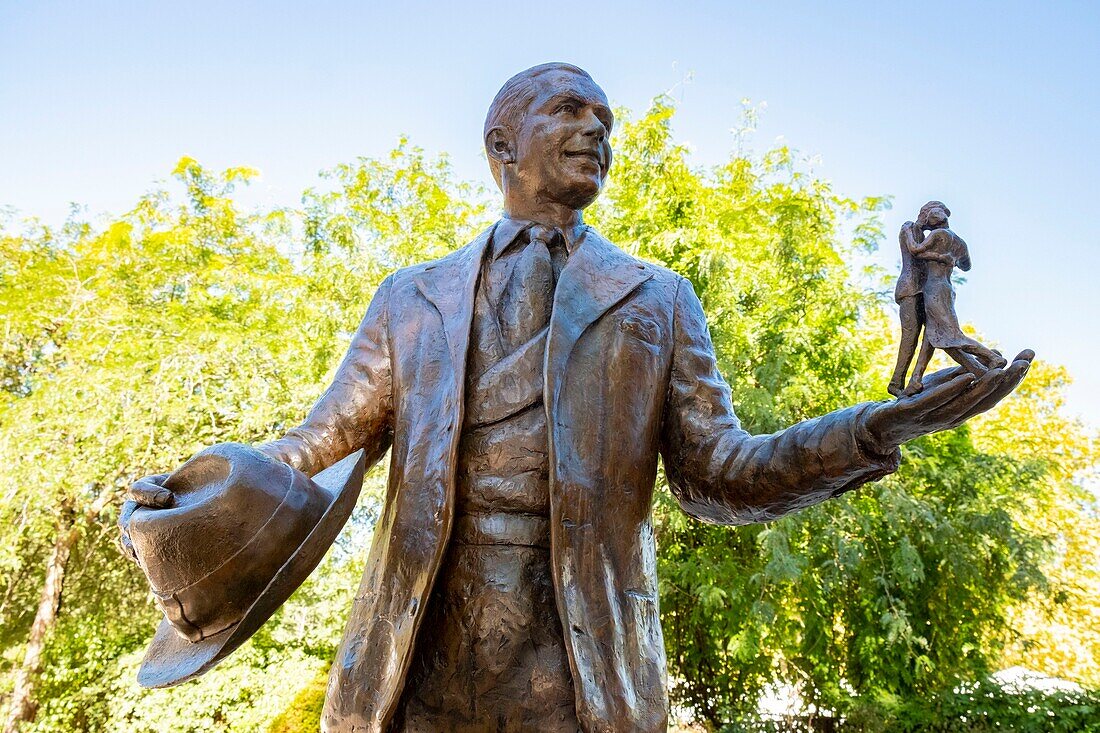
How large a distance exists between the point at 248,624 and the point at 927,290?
1.56 metres

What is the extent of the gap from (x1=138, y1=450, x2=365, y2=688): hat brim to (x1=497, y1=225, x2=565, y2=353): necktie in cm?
68

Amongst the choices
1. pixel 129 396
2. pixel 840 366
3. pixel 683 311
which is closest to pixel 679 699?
pixel 840 366

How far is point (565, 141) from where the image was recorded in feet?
9.60

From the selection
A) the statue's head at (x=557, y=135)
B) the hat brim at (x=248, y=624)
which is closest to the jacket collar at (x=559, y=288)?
the statue's head at (x=557, y=135)

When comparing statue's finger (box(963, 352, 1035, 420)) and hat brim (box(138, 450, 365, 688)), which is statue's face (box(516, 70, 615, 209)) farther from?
statue's finger (box(963, 352, 1035, 420))

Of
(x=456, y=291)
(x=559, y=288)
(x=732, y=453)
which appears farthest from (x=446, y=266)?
(x=732, y=453)

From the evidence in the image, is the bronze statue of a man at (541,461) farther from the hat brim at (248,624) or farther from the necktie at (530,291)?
the hat brim at (248,624)

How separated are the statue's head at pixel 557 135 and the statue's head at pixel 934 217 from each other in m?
1.10

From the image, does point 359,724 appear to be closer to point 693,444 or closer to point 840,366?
point 693,444

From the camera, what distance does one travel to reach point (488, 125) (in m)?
3.11

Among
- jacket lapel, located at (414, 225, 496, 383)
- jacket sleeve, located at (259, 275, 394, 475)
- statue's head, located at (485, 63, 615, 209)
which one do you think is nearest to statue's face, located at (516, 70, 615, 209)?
statue's head, located at (485, 63, 615, 209)

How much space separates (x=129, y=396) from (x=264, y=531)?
12480 mm

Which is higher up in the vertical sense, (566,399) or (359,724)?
(566,399)

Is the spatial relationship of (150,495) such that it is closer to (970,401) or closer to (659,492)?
(970,401)
